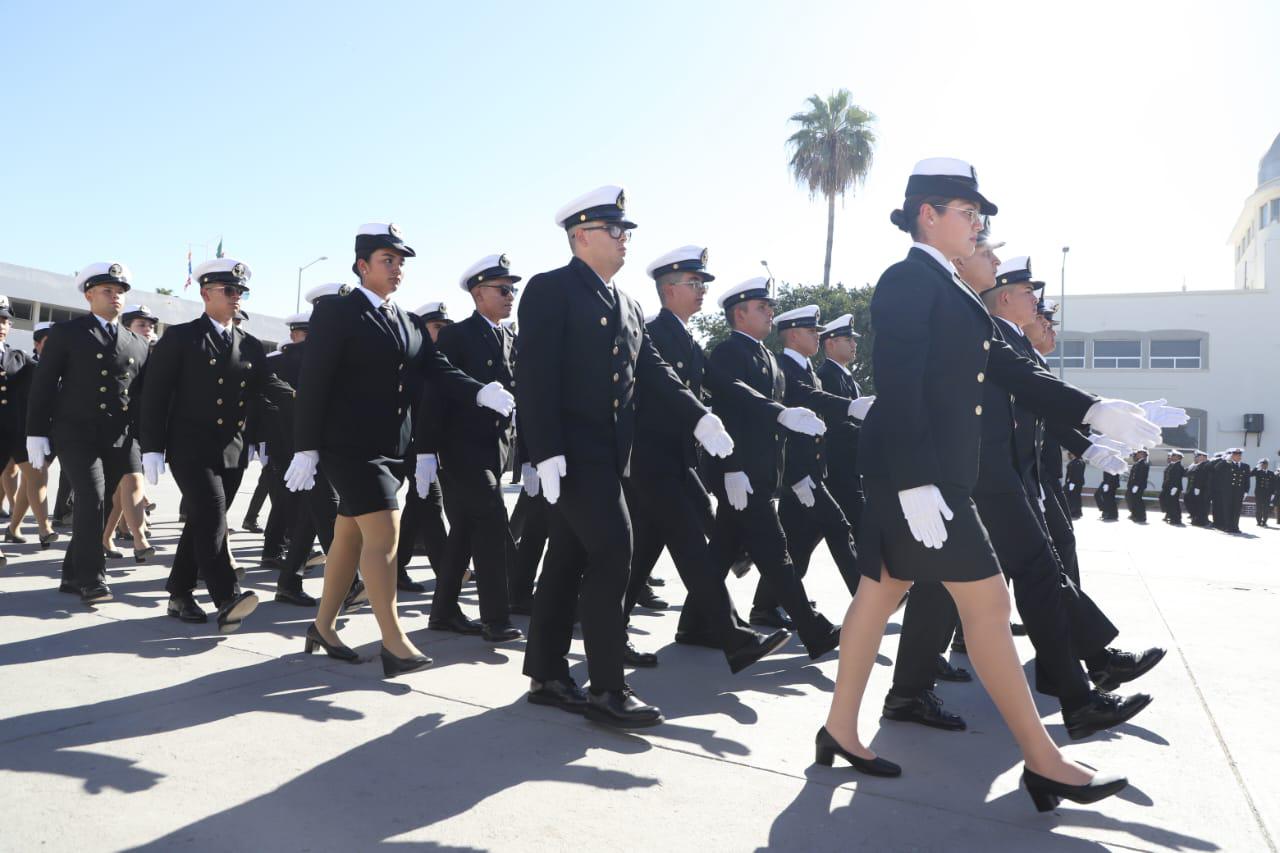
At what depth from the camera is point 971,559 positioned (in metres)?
3.07

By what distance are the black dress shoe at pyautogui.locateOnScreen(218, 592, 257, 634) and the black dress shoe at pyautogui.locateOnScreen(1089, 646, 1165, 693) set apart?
4.22m

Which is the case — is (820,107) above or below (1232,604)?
above

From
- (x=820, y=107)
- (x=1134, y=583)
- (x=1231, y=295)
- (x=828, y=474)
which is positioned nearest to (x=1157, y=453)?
(x=1231, y=295)

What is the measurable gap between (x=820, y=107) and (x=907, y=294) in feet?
123

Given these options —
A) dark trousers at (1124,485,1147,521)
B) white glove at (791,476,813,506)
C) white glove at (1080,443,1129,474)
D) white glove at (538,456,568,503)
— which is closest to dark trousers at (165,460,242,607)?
white glove at (538,456,568,503)

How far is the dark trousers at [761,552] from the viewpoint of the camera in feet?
16.0

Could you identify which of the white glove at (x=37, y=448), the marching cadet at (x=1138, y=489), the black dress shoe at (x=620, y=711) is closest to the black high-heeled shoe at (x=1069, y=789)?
the black dress shoe at (x=620, y=711)

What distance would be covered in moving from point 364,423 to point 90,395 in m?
2.90

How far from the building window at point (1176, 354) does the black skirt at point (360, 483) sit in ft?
156

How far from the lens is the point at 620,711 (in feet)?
11.9

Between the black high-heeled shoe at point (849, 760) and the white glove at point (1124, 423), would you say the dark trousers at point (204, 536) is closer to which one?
the black high-heeled shoe at point (849, 760)

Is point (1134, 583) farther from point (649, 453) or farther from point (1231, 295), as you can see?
point (1231, 295)

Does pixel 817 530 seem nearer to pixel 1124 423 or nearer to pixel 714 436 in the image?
pixel 714 436

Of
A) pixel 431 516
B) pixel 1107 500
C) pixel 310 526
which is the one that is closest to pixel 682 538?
pixel 431 516
